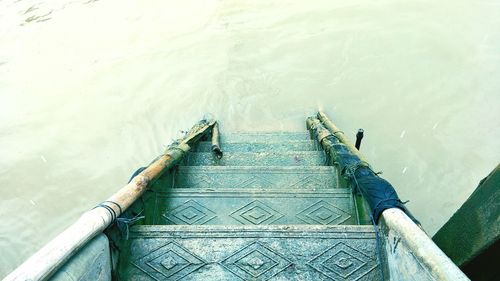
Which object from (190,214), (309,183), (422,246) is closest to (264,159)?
(309,183)

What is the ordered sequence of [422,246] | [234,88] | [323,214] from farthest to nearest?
1. [234,88]
2. [323,214]
3. [422,246]

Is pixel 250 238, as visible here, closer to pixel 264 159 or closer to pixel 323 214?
pixel 323 214

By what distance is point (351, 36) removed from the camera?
7.53 meters

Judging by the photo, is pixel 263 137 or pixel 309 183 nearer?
pixel 309 183

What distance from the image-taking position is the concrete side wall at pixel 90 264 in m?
1.53

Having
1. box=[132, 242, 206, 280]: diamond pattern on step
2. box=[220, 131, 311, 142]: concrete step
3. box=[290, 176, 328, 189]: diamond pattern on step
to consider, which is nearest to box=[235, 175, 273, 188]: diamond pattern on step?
box=[290, 176, 328, 189]: diamond pattern on step

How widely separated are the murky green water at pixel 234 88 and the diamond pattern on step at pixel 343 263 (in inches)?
88.3

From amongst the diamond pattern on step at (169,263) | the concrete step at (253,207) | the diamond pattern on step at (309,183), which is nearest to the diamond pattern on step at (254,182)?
the diamond pattern on step at (309,183)

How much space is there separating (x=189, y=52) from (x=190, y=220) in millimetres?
5617

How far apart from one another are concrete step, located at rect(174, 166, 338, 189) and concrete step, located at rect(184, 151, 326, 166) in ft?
1.69

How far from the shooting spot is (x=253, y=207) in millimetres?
2602

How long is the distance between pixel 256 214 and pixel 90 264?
1.14 metres

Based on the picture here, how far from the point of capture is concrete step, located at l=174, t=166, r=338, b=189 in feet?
10.2

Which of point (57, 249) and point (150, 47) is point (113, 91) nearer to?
point (150, 47)
